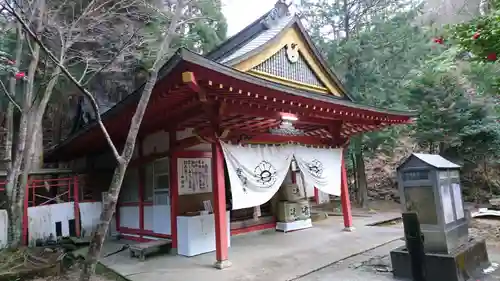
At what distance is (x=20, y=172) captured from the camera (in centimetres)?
649

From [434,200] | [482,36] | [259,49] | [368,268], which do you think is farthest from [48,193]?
[482,36]

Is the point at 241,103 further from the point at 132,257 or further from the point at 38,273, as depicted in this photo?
the point at 38,273

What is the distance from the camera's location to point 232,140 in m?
5.15

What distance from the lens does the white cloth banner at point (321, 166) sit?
6.25m

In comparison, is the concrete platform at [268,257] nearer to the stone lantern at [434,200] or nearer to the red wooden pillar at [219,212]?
the red wooden pillar at [219,212]

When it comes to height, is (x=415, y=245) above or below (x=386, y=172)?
below

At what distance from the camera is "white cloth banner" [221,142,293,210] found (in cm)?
502

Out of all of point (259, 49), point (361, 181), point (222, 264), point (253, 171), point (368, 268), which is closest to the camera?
point (368, 268)

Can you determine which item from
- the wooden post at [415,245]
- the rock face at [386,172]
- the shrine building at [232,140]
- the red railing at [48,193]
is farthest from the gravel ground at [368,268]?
the rock face at [386,172]

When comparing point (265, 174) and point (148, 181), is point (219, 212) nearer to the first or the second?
point (265, 174)

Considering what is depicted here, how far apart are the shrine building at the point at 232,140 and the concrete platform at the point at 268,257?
322 millimetres

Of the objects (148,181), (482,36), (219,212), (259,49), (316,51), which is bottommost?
(219,212)

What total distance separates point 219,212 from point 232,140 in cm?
117

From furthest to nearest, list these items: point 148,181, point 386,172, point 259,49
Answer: point 386,172 < point 148,181 < point 259,49
